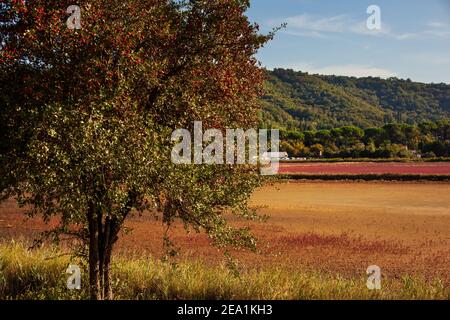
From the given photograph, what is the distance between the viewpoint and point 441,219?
3838cm

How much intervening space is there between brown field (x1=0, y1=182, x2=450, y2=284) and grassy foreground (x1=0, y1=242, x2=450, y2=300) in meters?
1.45

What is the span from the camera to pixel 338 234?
31.5 m

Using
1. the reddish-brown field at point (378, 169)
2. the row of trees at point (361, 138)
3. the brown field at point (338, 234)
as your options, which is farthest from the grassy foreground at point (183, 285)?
the row of trees at point (361, 138)

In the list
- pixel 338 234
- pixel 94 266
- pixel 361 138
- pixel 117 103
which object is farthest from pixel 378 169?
pixel 361 138

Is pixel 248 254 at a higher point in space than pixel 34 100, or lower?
lower

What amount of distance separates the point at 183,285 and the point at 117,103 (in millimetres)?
6453

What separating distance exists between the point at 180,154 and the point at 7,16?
15.3 feet

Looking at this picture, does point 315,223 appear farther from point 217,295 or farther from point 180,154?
point 180,154

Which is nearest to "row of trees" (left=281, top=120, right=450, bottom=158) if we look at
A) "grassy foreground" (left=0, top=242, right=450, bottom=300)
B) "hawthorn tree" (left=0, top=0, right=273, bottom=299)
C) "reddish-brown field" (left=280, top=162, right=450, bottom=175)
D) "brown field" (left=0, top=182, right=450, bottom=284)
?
"reddish-brown field" (left=280, top=162, right=450, bottom=175)

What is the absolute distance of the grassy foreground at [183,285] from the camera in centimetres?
1312

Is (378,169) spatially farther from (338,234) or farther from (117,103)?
(117,103)

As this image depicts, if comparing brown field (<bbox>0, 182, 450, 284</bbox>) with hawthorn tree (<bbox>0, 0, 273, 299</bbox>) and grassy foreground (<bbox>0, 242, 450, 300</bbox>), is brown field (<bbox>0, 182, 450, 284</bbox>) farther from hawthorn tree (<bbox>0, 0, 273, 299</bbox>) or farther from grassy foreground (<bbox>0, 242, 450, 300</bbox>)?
hawthorn tree (<bbox>0, 0, 273, 299</bbox>)

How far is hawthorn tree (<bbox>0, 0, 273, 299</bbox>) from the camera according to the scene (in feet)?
31.1
